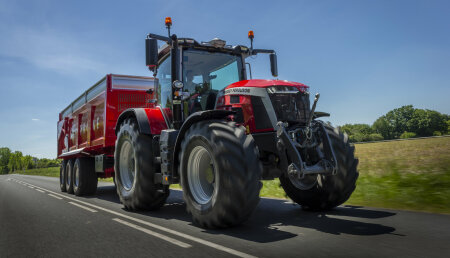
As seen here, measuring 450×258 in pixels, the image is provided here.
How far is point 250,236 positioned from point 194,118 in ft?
6.01

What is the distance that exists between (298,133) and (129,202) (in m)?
3.49

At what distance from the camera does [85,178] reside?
10453 millimetres

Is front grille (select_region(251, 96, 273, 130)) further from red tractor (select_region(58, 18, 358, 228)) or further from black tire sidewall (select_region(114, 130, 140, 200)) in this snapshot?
black tire sidewall (select_region(114, 130, 140, 200))

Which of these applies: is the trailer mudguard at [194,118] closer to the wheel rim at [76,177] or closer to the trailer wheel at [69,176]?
the wheel rim at [76,177]

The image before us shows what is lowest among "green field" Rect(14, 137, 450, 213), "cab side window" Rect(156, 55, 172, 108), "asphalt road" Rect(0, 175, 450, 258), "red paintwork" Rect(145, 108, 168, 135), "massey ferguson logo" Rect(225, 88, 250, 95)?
"asphalt road" Rect(0, 175, 450, 258)

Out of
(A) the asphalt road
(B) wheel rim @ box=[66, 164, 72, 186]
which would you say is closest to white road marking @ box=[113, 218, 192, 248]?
(A) the asphalt road

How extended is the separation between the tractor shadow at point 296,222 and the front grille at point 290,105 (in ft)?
4.86

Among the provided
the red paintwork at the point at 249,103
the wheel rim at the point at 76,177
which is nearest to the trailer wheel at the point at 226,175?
the red paintwork at the point at 249,103

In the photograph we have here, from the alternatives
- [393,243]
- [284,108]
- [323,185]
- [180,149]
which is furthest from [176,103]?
[393,243]

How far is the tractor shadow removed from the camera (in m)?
3.91

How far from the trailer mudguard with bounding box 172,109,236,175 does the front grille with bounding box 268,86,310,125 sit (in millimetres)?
744

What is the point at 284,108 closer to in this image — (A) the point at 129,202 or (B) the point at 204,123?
(B) the point at 204,123

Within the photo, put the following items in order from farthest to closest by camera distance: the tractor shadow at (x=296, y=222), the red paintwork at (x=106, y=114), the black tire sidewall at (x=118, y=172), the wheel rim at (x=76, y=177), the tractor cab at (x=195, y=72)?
the wheel rim at (x=76, y=177)
the red paintwork at (x=106, y=114)
the black tire sidewall at (x=118, y=172)
the tractor cab at (x=195, y=72)
the tractor shadow at (x=296, y=222)

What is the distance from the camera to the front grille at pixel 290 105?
5.06 m
